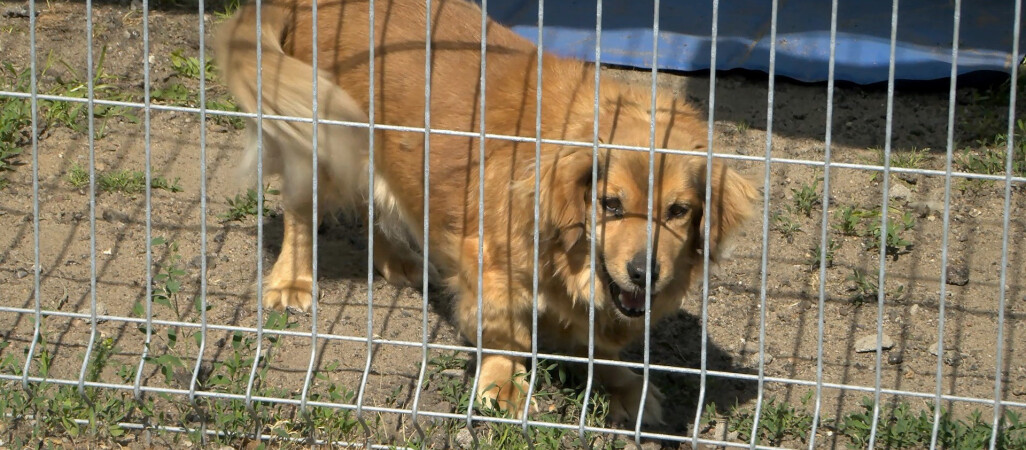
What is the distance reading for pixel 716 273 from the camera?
4.47 meters

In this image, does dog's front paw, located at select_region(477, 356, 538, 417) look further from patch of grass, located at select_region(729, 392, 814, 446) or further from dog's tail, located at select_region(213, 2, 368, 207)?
dog's tail, located at select_region(213, 2, 368, 207)

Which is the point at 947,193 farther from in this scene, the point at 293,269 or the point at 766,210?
the point at 293,269

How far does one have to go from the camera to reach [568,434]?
139 inches

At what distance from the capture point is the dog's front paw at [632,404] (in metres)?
3.72

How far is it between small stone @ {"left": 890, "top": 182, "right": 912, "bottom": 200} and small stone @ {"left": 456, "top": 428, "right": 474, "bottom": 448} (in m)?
2.38

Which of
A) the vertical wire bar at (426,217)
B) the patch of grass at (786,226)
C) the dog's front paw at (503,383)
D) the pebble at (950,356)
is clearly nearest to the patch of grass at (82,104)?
the dog's front paw at (503,383)

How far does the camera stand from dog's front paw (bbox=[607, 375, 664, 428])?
12.2 ft

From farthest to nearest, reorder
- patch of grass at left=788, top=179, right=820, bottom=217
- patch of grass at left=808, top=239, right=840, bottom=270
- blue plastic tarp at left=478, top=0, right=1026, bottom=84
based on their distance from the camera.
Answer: blue plastic tarp at left=478, top=0, right=1026, bottom=84 < patch of grass at left=788, top=179, right=820, bottom=217 < patch of grass at left=808, top=239, right=840, bottom=270

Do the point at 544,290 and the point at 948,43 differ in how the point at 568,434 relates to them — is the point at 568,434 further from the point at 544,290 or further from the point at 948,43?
the point at 948,43

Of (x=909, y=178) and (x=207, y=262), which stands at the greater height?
(x=909, y=178)

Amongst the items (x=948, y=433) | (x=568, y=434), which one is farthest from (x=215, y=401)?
(x=948, y=433)

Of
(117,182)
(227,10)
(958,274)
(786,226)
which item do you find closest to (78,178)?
(117,182)

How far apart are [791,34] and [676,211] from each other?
3.01 metres

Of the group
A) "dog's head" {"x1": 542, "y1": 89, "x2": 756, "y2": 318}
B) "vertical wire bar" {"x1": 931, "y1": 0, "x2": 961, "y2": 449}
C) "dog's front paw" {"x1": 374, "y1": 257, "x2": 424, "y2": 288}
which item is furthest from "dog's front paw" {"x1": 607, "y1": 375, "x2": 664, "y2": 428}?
"dog's front paw" {"x1": 374, "y1": 257, "x2": 424, "y2": 288}
